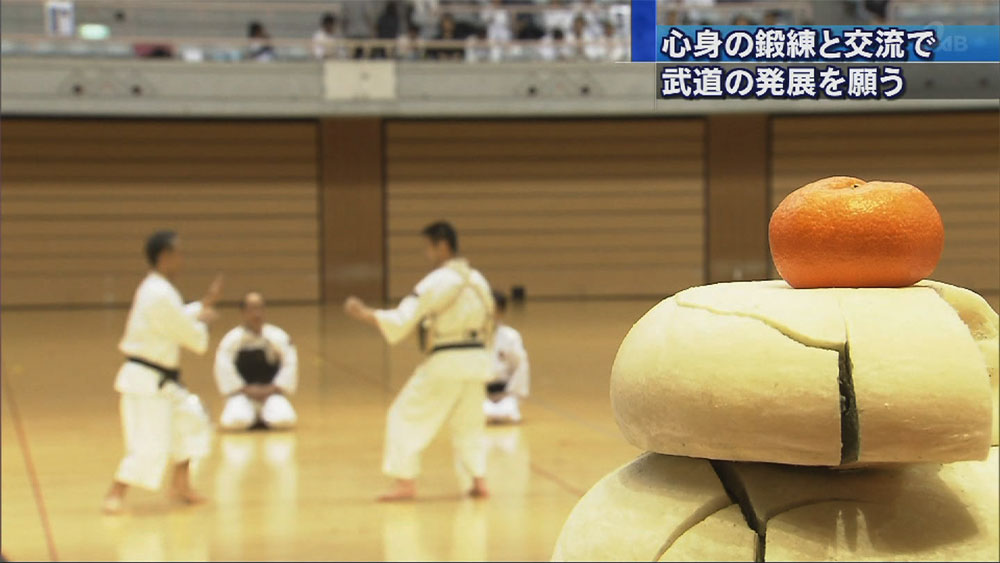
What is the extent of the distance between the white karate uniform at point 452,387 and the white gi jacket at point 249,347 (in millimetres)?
3176

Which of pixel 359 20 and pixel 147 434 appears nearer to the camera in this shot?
pixel 147 434

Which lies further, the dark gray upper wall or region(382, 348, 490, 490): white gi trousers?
the dark gray upper wall

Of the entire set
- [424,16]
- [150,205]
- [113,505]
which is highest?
[424,16]

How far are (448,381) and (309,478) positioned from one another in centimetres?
139

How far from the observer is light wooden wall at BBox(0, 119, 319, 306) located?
21.9 meters

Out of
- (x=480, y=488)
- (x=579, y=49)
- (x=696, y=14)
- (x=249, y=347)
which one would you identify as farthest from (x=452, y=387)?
(x=579, y=49)

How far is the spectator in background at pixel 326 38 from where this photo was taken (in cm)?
2085

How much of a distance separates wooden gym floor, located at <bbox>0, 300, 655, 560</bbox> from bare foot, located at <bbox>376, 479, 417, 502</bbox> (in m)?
0.12

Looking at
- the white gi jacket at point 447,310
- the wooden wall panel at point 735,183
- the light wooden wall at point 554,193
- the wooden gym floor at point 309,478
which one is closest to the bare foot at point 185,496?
the wooden gym floor at point 309,478

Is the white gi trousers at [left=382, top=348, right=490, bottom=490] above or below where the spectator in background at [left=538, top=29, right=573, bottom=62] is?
below

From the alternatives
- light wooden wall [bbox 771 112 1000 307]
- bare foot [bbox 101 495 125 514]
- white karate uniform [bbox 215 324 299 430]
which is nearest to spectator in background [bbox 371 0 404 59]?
light wooden wall [bbox 771 112 1000 307]

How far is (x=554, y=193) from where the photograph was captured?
22594 millimetres

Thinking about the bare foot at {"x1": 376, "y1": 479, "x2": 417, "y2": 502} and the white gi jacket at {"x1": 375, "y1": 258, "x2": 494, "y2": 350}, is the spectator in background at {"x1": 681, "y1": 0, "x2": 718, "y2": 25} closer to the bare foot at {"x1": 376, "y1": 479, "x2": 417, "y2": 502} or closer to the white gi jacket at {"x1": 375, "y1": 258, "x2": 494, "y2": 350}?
the white gi jacket at {"x1": 375, "y1": 258, "x2": 494, "y2": 350}

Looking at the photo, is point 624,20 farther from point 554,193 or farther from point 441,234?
point 554,193
